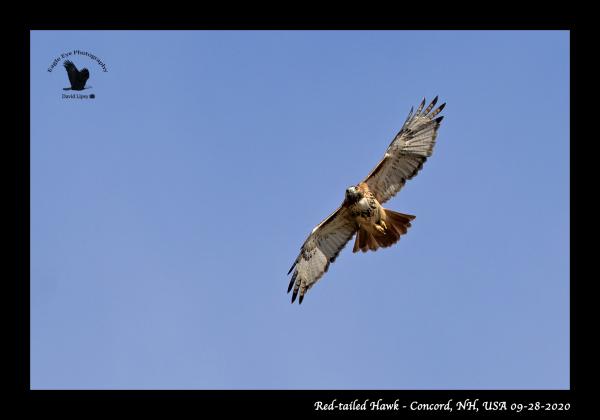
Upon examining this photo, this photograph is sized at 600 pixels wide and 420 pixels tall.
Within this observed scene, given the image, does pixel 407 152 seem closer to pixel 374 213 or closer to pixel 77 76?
pixel 374 213

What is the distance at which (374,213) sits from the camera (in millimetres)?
13289

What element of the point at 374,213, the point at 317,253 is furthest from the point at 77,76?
the point at 374,213

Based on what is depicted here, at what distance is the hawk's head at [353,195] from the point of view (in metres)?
13.3

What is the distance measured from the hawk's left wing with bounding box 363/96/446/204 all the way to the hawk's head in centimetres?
39

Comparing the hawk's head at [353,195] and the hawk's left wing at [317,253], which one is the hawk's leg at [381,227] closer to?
the hawk's head at [353,195]

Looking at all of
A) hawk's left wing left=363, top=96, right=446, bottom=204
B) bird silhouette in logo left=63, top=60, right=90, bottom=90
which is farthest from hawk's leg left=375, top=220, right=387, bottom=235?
bird silhouette in logo left=63, top=60, right=90, bottom=90

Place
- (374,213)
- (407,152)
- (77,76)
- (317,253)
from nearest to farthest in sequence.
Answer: (374,213) < (407,152) < (77,76) < (317,253)

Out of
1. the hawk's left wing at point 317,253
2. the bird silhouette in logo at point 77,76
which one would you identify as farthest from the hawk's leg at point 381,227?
the bird silhouette in logo at point 77,76

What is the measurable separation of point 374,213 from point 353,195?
511 millimetres

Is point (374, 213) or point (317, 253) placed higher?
point (374, 213)

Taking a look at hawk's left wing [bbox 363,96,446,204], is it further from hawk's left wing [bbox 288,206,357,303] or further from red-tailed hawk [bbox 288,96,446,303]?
hawk's left wing [bbox 288,206,357,303]

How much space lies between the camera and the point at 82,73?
549 inches

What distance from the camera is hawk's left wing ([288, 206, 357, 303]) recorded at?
1423cm
